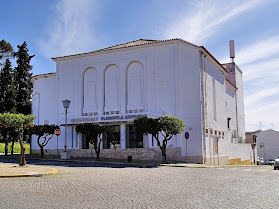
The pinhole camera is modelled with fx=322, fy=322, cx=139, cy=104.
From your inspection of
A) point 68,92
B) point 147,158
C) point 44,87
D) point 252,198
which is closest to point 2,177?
point 252,198

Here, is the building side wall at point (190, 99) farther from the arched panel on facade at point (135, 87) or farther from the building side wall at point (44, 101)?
the building side wall at point (44, 101)

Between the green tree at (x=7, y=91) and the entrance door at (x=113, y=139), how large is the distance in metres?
14.8

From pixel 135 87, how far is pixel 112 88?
8.87 feet

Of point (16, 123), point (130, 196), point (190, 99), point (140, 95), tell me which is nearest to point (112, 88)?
point (140, 95)

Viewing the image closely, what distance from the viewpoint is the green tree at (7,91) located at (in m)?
40.6

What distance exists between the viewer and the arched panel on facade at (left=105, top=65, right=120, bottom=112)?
110ft

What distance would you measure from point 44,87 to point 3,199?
3150 centimetres

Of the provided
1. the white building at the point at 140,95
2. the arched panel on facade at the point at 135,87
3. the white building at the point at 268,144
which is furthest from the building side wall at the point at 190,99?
the white building at the point at 268,144

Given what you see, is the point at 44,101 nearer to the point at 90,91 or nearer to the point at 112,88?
the point at 90,91

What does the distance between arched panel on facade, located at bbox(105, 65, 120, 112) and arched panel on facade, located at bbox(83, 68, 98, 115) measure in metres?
1.38

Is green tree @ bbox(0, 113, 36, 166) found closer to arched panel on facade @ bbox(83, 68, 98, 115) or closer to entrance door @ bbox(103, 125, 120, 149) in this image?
entrance door @ bbox(103, 125, 120, 149)

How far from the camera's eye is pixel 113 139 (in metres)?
32.7

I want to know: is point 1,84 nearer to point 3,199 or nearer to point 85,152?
point 85,152

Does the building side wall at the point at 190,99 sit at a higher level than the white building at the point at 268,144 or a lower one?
higher
